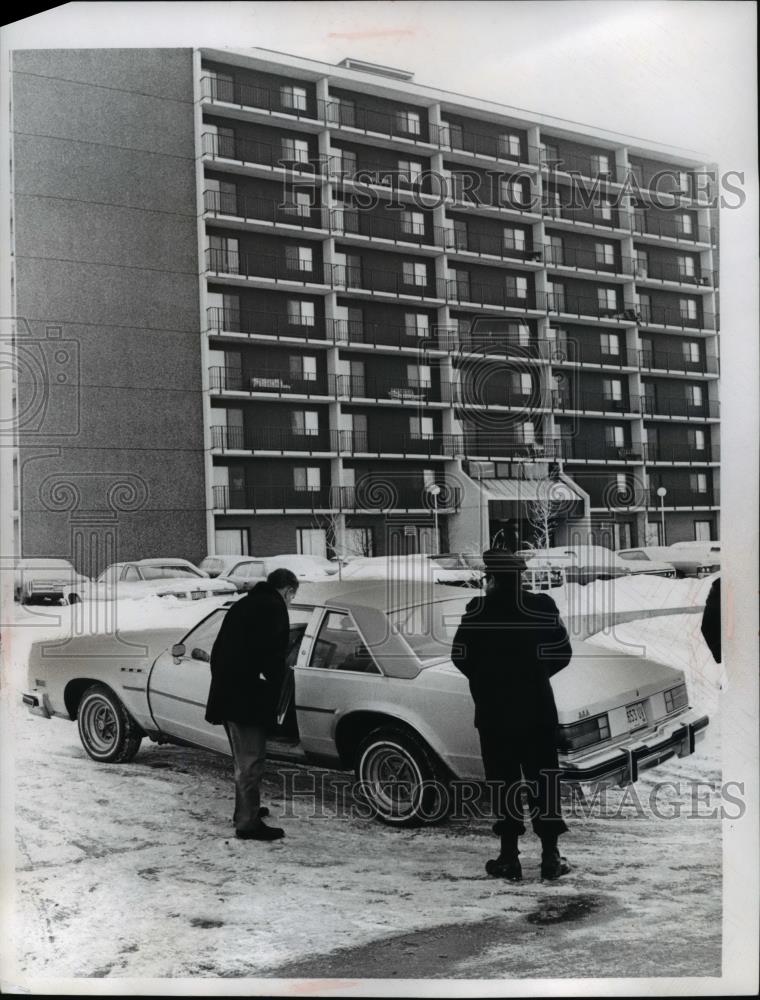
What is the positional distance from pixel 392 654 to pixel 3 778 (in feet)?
5.26

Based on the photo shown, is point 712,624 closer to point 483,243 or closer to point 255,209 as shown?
point 483,243

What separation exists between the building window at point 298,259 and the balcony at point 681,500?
152cm

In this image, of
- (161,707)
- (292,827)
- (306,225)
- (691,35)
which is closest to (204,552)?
(161,707)


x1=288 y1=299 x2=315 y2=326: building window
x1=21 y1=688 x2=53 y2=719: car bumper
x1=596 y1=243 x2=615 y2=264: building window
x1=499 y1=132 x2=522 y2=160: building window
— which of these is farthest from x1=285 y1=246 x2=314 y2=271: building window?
x1=21 y1=688 x2=53 y2=719: car bumper

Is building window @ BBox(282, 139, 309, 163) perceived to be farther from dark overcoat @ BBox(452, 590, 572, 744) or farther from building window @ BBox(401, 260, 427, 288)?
dark overcoat @ BBox(452, 590, 572, 744)

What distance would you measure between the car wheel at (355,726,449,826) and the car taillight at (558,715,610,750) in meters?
0.44

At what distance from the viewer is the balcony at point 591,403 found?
11.9ft

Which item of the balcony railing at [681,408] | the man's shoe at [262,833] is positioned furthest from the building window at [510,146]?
the man's shoe at [262,833]

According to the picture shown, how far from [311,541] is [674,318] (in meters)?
1.59

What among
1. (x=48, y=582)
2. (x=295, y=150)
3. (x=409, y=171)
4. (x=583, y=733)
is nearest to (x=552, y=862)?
(x=583, y=733)

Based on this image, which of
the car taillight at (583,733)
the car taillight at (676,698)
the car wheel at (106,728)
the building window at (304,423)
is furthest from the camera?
the car wheel at (106,728)

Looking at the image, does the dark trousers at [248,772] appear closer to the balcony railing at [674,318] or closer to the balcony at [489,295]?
the balcony at [489,295]

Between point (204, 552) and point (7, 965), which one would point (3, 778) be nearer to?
point (7, 965)

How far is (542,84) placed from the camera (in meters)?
3.66
